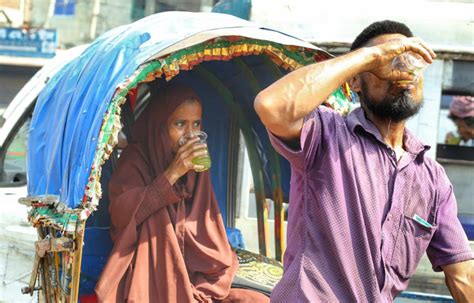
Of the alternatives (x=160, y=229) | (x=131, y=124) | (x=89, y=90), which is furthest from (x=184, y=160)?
(x=89, y=90)

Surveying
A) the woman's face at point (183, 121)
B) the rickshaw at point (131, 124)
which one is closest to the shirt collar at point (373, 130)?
the rickshaw at point (131, 124)

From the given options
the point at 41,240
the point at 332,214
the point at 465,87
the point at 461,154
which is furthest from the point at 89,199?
the point at 461,154

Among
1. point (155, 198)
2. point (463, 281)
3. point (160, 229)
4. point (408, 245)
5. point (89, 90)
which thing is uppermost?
point (89, 90)

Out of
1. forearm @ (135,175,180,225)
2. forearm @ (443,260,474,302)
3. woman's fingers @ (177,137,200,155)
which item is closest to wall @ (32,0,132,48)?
woman's fingers @ (177,137,200,155)

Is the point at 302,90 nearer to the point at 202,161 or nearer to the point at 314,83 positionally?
the point at 314,83

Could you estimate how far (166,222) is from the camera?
169 inches

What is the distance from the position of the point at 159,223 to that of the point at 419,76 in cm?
228

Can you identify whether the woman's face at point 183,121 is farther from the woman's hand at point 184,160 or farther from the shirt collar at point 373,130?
the shirt collar at point 373,130

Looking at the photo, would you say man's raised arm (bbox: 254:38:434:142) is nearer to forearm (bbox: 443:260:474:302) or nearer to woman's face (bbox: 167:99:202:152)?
forearm (bbox: 443:260:474:302)

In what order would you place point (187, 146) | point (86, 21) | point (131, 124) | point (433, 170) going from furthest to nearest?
point (86, 21), point (131, 124), point (187, 146), point (433, 170)

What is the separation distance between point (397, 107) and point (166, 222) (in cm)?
222

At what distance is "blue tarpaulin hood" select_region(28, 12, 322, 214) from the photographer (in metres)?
3.54

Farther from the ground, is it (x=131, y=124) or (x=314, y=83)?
(x=314, y=83)

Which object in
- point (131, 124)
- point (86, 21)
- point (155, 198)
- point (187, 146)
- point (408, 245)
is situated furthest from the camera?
point (86, 21)
